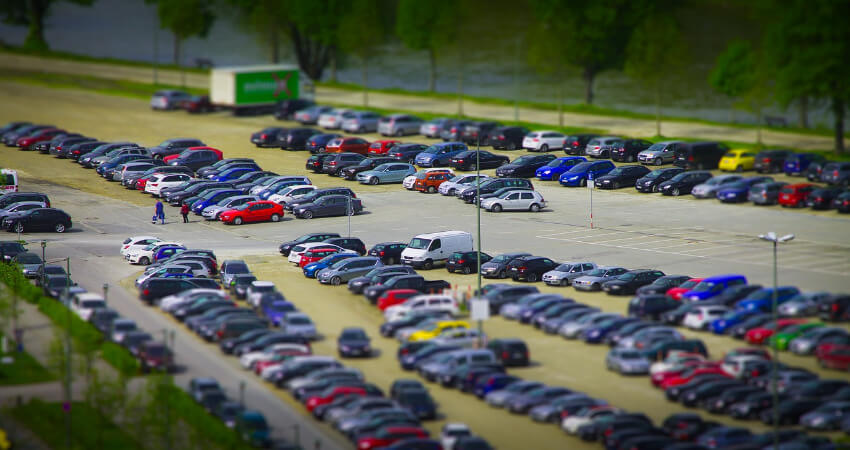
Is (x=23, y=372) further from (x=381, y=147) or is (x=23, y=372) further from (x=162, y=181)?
(x=381, y=147)

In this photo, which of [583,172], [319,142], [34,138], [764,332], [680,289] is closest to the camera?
[764,332]

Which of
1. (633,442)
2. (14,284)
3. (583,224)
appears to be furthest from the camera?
(583,224)

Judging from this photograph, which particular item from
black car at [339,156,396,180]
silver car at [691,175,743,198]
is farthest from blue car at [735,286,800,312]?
black car at [339,156,396,180]

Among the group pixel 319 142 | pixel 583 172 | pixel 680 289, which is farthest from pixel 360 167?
pixel 680 289

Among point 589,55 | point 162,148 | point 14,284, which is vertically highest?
point 589,55

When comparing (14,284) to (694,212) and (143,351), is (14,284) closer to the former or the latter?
(143,351)

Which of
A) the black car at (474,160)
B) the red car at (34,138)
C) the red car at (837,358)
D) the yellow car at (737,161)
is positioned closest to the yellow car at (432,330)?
the red car at (837,358)

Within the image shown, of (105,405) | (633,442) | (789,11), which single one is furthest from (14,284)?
(789,11)
